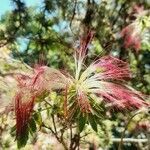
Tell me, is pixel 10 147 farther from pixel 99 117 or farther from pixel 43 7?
pixel 99 117

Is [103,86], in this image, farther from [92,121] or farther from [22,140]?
[22,140]

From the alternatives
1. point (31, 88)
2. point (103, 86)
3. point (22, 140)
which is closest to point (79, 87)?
point (103, 86)

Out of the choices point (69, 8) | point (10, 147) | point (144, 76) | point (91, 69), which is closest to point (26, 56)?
point (69, 8)

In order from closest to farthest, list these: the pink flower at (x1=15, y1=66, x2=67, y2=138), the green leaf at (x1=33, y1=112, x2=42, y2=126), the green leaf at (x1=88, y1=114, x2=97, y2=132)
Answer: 1. the pink flower at (x1=15, y1=66, x2=67, y2=138)
2. the green leaf at (x1=88, y1=114, x2=97, y2=132)
3. the green leaf at (x1=33, y1=112, x2=42, y2=126)

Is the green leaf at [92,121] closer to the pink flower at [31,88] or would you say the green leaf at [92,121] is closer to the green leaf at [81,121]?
the green leaf at [81,121]

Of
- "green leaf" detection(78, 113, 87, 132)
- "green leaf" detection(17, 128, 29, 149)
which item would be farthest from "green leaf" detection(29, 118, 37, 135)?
"green leaf" detection(78, 113, 87, 132)

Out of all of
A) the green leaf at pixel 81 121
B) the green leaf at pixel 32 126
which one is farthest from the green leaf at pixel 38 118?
the green leaf at pixel 81 121

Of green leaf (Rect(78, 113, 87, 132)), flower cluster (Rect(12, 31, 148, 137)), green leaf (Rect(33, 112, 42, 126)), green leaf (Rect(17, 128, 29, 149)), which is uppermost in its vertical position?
flower cluster (Rect(12, 31, 148, 137))

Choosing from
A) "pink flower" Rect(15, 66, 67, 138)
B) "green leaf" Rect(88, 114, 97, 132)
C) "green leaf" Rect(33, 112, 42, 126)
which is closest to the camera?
"pink flower" Rect(15, 66, 67, 138)

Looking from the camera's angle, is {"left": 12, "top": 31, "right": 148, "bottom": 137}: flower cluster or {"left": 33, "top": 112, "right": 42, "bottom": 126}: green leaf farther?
{"left": 33, "top": 112, "right": 42, "bottom": 126}: green leaf

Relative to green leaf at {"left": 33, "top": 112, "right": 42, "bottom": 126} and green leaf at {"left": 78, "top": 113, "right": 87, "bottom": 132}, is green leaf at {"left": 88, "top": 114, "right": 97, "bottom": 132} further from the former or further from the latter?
green leaf at {"left": 33, "top": 112, "right": 42, "bottom": 126}

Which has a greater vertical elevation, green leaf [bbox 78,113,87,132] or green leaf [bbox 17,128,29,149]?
green leaf [bbox 78,113,87,132]
